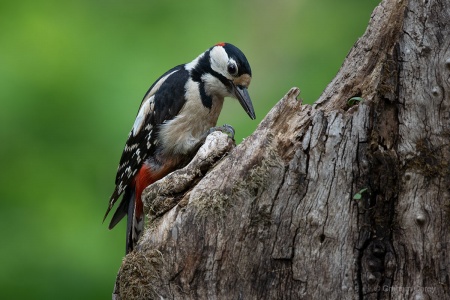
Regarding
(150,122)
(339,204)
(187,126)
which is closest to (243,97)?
(187,126)

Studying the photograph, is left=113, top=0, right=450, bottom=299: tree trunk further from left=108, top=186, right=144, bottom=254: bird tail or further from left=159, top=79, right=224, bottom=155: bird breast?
left=159, top=79, right=224, bottom=155: bird breast

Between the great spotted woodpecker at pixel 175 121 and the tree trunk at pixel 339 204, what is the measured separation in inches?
62.9

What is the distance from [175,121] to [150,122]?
0.70 feet

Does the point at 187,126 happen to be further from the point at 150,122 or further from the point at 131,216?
the point at 131,216

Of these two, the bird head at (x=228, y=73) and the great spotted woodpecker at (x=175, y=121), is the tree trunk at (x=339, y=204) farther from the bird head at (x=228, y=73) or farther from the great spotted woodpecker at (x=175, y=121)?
the great spotted woodpecker at (x=175, y=121)

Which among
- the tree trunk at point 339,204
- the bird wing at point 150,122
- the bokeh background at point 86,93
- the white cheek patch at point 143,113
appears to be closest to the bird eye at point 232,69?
the bird wing at point 150,122

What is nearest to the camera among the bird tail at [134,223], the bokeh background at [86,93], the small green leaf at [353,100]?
the small green leaf at [353,100]

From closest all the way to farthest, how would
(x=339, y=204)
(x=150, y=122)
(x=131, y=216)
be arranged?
(x=339, y=204) < (x=131, y=216) < (x=150, y=122)

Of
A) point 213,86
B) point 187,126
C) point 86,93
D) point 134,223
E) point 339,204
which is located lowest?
point 339,204

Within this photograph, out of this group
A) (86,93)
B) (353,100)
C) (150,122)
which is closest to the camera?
(353,100)

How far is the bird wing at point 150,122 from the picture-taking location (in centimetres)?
521

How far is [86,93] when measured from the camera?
244 inches

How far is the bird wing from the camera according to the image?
5.21 m

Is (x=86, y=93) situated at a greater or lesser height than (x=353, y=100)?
greater
